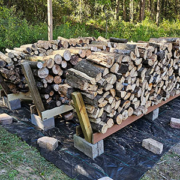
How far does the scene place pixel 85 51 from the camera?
3.83m

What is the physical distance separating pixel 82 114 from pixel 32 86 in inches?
51.9

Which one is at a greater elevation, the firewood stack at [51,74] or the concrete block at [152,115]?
the firewood stack at [51,74]

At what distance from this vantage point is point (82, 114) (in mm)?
2654

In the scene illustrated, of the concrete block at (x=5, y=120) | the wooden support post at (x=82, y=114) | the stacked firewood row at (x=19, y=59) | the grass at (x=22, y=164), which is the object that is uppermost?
the stacked firewood row at (x=19, y=59)

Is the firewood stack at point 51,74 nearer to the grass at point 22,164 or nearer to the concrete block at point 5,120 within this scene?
the concrete block at point 5,120

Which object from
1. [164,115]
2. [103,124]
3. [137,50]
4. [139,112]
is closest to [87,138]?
[103,124]

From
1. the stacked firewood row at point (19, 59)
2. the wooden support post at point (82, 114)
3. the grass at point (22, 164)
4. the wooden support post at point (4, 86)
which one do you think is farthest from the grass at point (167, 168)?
the wooden support post at point (4, 86)

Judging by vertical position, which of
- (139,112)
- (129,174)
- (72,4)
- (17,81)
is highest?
(72,4)

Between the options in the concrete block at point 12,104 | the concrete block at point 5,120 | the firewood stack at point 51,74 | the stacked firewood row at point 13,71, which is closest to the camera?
the firewood stack at point 51,74

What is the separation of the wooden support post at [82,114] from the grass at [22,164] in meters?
0.65

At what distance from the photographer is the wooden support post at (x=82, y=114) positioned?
2562mm

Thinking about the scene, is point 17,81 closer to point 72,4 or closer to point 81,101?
point 81,101

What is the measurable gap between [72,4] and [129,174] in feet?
45.6

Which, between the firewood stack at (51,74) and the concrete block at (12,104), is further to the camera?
the concrete block at (12,104)
